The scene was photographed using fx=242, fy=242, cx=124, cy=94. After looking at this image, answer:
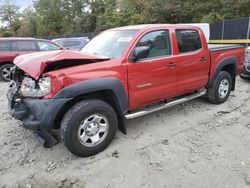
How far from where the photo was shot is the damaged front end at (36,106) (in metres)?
3.01

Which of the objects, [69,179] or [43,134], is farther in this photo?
[43,134]

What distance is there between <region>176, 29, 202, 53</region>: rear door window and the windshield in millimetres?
955

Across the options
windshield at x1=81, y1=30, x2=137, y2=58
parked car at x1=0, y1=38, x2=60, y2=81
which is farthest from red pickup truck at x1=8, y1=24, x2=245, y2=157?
parked car at x1=0, y1=38, x2=60, y2=81

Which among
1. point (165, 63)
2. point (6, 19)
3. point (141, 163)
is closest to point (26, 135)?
point (141, 163)

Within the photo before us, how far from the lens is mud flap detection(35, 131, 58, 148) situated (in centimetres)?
329

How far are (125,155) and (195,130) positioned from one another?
4.66 feet

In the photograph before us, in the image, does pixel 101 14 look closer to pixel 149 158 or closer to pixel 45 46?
pixel 45 46

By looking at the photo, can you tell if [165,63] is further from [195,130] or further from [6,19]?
[6,19]

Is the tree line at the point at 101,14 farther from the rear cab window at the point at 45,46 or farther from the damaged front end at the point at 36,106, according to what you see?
the damaged front end at the point at 36,106

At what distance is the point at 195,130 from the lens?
4164 mm

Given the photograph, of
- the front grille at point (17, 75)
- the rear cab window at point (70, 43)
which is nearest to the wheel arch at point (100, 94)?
the front grille at point (17, 75)

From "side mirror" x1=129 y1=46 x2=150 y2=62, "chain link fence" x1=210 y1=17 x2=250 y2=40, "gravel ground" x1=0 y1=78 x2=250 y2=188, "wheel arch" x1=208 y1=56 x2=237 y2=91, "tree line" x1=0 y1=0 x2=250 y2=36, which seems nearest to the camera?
"gravel ground" x1=0 y1=78 x2=250 y2=188

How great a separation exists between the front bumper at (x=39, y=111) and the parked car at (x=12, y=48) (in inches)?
242

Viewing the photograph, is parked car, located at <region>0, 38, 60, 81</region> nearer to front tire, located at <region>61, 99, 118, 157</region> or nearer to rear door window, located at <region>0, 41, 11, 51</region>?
rear door window, located at <region>0, 41, 11, 51</region>
